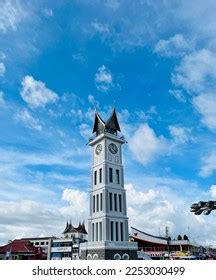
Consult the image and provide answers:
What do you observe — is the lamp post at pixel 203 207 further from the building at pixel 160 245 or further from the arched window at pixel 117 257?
the building at pixel 160 245

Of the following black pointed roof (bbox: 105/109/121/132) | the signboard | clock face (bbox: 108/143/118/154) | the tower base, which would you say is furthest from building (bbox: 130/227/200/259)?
black pointed roof (bbox: 105/109/121/132)

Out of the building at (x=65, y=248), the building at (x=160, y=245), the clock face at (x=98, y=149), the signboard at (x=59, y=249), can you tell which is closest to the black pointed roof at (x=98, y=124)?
the clock face at (x=98, y=149)

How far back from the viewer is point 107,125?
49438 mm

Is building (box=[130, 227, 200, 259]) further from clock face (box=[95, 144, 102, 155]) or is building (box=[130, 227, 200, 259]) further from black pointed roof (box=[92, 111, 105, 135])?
→ black pointed roof (box=[92, 111, 105, 135])

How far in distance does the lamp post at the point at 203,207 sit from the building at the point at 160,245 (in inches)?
2282

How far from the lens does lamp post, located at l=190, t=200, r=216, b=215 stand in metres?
→ 11.7

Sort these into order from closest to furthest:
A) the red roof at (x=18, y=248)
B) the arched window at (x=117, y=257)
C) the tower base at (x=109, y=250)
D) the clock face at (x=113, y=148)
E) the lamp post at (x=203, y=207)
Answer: the lamp post at (x=203, y=207), the tower base at (x=109, y=250), the arched window at (x=117, y=257), the clock face at (x=113, y=148), the red roof at (x=18, y=248)

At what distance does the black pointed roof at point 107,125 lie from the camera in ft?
162

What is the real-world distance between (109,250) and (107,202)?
636 cm

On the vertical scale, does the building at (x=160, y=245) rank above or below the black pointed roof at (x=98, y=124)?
below

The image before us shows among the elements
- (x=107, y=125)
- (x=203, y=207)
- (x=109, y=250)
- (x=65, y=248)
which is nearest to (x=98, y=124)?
(x=107, y=125)

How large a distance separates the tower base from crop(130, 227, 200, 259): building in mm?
26872

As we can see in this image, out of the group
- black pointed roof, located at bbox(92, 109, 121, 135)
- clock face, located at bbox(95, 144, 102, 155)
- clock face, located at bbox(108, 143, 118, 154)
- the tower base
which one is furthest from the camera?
black pointed roof, located at bbox(92, 109, 121, 135)

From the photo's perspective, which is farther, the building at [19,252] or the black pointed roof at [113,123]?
the building at [19,252]
